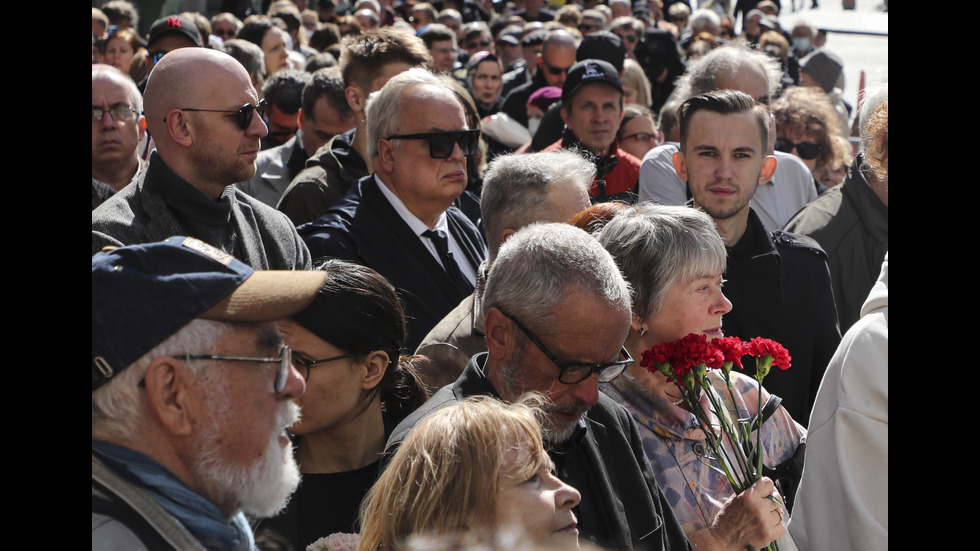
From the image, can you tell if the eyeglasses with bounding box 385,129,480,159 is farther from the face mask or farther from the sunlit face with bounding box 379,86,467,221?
the face mask

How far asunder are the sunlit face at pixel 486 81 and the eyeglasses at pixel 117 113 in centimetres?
477

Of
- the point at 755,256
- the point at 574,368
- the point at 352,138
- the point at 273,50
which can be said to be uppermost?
the point at 574,368

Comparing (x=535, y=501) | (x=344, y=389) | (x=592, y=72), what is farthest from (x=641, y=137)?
(x=535, y=501)

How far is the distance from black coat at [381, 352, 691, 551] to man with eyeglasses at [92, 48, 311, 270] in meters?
1.16

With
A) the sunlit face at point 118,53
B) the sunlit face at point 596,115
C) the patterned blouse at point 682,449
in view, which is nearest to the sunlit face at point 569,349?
the patterned blouse at point 682,449

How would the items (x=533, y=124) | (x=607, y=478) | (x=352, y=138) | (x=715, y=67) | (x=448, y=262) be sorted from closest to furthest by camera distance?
(x=607, y=478) → (x=448, y=262) → (x=352, y=138) → (x=715, y=67) → (x=533, y=124)

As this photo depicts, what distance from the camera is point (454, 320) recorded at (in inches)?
134

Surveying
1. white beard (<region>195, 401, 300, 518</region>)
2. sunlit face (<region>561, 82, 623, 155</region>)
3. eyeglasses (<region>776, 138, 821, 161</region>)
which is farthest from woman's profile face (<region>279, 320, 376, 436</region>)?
eyeglasses (<region>776, 138, 821, 161</region>)

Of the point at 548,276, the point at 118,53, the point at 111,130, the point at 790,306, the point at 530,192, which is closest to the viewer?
the point at 548,276

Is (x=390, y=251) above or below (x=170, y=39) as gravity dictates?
below

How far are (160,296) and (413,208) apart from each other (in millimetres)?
2490

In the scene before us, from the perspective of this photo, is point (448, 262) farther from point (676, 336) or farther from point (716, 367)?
point (716, 367)

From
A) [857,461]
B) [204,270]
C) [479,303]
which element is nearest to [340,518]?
[479,303]
